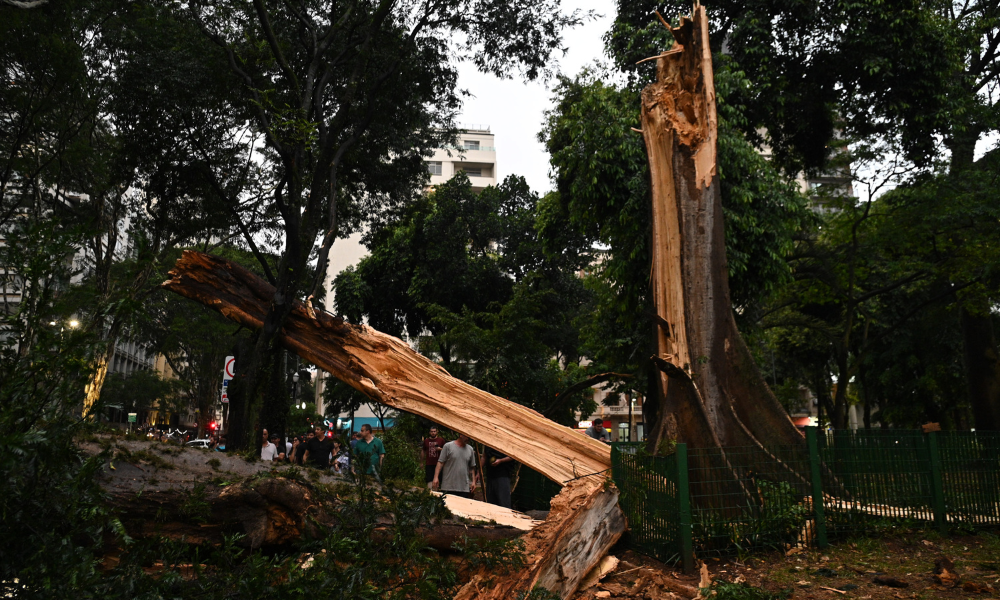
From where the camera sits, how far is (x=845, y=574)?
6164 millimetres

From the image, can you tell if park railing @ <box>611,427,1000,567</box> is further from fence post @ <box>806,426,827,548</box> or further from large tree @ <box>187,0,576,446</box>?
large tree @ <box>187,0,576,446</box>

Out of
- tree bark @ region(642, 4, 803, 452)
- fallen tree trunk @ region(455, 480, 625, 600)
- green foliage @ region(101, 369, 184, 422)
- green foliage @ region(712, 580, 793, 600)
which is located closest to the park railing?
tree bark @ region(642, 4, 803, 452)

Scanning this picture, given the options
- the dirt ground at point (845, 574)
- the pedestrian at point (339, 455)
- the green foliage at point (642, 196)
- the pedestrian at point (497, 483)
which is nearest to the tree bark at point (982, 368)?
the green foliage at point (642, 196)

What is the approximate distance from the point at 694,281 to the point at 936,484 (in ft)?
11.4

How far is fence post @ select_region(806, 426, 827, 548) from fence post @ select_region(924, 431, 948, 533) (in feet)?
4.86

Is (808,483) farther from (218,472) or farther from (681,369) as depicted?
(218,472)

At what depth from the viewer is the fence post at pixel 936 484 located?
7582mm

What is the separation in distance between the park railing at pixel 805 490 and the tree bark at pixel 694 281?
0.44 meters

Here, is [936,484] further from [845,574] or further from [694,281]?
[694,281]

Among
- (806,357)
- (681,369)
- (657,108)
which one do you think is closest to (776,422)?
(681,369)

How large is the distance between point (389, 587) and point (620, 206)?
33.6 feet

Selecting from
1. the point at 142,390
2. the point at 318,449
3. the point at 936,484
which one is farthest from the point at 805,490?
the point at 142,390

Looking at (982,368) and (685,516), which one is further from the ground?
(982,368)

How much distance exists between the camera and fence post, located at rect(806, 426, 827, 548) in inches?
275
